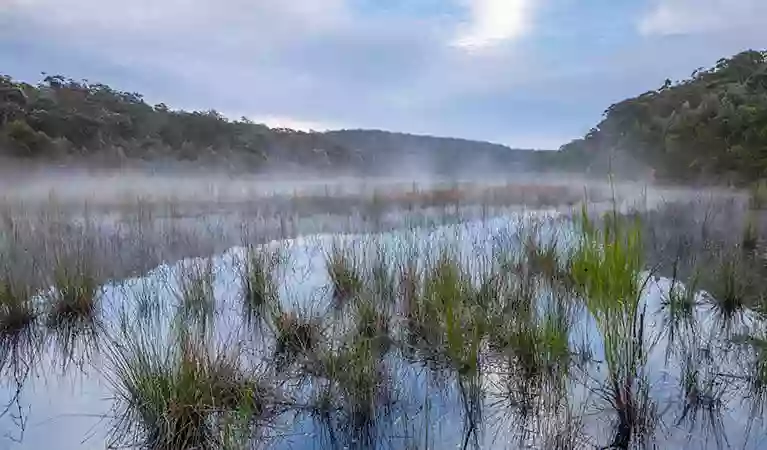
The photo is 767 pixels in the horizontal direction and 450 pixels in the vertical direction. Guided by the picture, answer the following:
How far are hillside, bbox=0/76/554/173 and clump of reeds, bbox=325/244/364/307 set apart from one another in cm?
1472

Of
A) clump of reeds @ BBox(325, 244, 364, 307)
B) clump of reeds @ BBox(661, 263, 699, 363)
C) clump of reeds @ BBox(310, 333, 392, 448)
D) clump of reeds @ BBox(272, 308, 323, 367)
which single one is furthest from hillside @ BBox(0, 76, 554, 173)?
clump of reeds @ BBox(661, 263, 699, 363)

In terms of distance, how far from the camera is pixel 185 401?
6.59 ft

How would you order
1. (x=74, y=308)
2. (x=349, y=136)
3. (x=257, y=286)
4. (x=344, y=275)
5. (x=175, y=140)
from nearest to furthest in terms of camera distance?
1. (x=74, y=308)
2. (x=257, y=286)
3. (x=344, y=275)
4. (x=175, y=140)
5. (x=349, y=136)

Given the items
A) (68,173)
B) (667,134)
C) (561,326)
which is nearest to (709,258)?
(561,326)

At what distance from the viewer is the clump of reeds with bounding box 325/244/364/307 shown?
4059 mm

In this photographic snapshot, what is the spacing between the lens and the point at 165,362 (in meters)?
2.14

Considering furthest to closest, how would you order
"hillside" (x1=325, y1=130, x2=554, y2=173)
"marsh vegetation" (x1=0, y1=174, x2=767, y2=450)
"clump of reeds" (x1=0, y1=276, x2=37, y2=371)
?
"hillside" (x1=325, y1=130, x2=554, y2=173) < "clump of reeds" (x1=0, y1=276, x2=37, y2=371) < "marsh vegetation" (x1=0, y1=174, x2=767, y2=450)

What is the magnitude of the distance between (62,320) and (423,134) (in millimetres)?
32070

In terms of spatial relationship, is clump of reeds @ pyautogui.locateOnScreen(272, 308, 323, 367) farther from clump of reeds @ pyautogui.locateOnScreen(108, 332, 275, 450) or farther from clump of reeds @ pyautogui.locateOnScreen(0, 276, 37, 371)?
clump of reeds @ pyautogui.locateOnScreen(0, 276, 37, 371)

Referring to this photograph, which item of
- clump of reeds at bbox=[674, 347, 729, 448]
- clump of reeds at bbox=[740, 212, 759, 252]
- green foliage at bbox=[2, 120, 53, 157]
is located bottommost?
clump of reeds at bbox=[674, 347, 729, 448]

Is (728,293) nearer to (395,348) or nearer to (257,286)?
(395,348)

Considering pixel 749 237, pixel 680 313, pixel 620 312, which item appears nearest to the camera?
pixel 620 312

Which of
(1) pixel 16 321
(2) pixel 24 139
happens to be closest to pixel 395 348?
(1) pixel 16 321

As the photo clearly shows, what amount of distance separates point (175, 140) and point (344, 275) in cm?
2006
